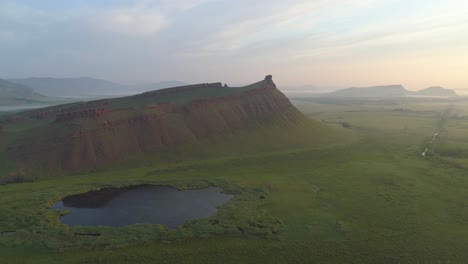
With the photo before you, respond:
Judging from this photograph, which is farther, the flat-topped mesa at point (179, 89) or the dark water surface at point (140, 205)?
the flat-topped mesa at point (179, 89)

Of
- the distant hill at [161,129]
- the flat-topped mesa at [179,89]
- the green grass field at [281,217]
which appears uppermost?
the flat-topped mesa at [179,89]

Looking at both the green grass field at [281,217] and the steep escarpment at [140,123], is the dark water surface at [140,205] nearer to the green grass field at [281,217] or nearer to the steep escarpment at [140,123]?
the green grass field at [281,217]

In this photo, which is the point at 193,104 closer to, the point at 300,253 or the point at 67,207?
the point at 67,207

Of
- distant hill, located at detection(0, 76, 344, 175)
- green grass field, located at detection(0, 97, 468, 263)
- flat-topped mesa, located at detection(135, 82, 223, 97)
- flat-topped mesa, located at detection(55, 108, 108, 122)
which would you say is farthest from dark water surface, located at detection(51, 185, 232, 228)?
flat-topped mesa, located at detection(135, 82, 223, 97)

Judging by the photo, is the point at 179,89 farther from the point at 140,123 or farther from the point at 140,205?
the point at 140,205

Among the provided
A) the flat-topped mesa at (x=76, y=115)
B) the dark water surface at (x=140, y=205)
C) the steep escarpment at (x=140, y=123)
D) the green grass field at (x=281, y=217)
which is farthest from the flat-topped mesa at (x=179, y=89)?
the dark water surface at (x=140, y=205)

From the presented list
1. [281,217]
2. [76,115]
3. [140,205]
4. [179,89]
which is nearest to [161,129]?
[76,115]
